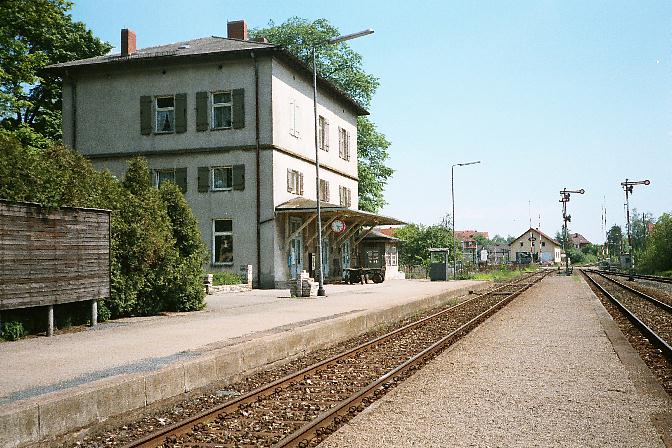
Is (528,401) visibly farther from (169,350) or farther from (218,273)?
(218,273)

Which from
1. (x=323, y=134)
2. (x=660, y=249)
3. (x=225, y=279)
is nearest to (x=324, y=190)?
(x=323, y=134)

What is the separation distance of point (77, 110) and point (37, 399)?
27460 mm

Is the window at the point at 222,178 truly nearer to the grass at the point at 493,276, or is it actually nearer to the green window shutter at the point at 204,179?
the green window shutter at the point at 204,179

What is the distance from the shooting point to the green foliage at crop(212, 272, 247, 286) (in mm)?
25156

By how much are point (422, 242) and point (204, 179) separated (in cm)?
4431

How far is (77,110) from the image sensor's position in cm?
3111

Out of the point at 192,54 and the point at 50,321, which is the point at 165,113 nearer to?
the point at 192,54

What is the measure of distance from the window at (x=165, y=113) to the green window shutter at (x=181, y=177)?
1.97 meters

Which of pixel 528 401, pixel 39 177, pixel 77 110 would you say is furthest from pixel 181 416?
pixel 77 110

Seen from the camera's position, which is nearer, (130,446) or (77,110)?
(130,446)

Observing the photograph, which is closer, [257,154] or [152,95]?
[257,154]

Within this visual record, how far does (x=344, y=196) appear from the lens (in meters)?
38.1

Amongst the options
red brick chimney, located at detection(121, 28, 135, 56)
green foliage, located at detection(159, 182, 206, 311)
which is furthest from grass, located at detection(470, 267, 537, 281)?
green foliage, located at detection(159, 182, 206, 311)

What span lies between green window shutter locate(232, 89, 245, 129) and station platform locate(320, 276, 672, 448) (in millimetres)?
18413
